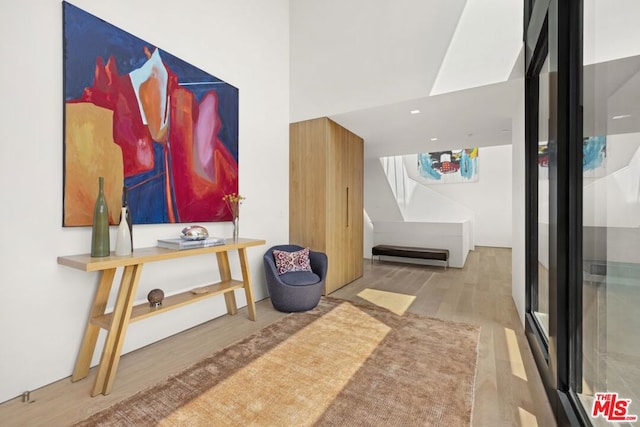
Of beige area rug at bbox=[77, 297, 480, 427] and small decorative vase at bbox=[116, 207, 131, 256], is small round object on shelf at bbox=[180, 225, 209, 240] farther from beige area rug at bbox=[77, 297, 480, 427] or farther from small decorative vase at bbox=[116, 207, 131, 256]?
beige area rug at bbox=[77, 297, 480, 427]

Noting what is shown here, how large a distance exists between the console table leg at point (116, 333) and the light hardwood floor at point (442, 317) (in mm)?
79

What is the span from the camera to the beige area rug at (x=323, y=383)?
5.01 feet

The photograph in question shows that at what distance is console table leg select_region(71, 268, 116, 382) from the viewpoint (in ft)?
6.27

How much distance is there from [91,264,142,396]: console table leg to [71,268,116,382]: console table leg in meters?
0.23

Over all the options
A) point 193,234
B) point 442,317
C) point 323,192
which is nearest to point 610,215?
point 442,317

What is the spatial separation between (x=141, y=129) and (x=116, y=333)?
159cm

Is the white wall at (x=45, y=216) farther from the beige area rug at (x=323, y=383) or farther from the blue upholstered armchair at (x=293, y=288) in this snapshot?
the blue upholstered armchair at (x=293, y=288)

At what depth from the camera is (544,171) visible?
2236mm

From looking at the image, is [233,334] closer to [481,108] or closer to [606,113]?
[606,113]

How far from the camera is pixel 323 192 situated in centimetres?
384

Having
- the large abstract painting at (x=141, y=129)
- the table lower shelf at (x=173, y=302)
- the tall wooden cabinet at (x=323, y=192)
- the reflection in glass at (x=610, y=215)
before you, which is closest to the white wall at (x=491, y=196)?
the tall wooden cabinet at (x=323, y=192)
